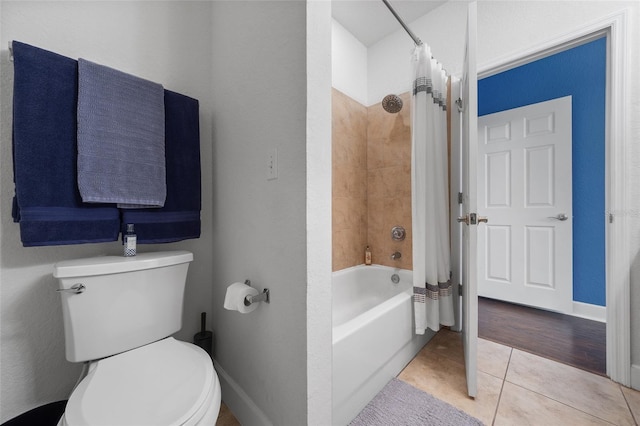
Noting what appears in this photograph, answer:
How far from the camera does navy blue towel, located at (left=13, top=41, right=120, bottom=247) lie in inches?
33.7

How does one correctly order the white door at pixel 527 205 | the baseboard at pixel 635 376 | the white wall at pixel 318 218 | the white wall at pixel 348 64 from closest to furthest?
1. the white wall at pixel 318 218
2. the baseboard at pixel 635 376
3. the white wall at pixel 348 64
4. the white door at pixel 527 205

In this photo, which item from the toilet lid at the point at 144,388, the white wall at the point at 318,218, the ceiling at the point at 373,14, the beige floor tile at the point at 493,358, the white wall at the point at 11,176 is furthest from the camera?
the ceiling at the point at 373,14

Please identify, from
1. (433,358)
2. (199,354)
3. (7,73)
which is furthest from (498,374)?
(7,73)

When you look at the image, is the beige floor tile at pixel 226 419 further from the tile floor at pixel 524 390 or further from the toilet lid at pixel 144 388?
the tile floor at pixel 524 390

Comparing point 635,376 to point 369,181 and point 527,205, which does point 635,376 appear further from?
point 369,181

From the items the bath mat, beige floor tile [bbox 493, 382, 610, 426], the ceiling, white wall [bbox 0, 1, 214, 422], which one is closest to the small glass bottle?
white wall [bbox 0, 1, 214, 422]

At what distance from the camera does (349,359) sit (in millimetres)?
1090

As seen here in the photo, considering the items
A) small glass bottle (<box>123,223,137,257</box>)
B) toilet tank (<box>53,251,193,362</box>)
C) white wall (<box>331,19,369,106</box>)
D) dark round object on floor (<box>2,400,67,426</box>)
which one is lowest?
dark round object on floor (<box>2,400,67,426</box>)

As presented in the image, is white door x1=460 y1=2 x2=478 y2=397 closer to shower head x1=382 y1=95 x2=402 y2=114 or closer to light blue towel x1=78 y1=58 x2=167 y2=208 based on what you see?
shower head x1=382 y1=95 x2=402 y2=114

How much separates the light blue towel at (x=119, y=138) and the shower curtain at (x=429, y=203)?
1.47 metres

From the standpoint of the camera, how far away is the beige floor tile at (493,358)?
1.47 m

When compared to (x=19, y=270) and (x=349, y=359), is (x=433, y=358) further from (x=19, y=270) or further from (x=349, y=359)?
(x=19, y=270)

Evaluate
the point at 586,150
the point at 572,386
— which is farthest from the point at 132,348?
the point at 586,150

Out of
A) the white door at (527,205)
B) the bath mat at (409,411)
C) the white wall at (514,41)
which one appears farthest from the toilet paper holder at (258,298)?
the white door at (527,205)
